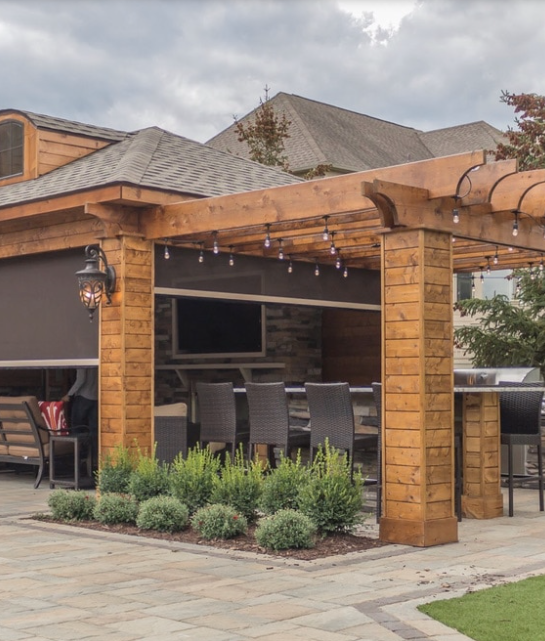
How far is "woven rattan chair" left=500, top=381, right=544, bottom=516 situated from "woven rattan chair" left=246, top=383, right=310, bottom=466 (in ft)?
5.62

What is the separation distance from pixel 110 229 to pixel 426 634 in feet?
18.1

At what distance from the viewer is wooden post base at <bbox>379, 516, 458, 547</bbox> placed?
6.89 meters

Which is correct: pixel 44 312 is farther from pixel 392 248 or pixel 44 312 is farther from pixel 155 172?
pixel 392 248

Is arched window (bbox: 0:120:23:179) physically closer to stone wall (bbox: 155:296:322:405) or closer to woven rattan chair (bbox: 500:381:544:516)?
stone wall (bbox: 155:296:322:405)

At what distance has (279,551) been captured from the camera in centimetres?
668

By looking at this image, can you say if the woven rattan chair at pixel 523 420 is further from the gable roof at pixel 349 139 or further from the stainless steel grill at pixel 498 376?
the gable roof at pixel 349 139

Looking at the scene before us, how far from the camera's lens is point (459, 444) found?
7938 millimetres

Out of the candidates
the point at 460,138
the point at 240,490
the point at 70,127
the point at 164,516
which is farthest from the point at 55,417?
the point at 460,138

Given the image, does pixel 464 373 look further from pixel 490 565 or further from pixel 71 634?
pixel 71 634

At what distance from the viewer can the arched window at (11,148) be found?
1186 centimetres

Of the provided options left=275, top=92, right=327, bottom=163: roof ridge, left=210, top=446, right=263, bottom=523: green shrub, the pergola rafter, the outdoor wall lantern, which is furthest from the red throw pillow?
left=275, top=92, right=327, bottom=163: roof ridge

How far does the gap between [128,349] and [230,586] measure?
380 centimetres

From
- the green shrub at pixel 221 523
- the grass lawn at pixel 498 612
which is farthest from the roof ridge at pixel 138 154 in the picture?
the grass lawn at pixel 498 612

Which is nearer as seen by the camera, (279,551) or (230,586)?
(230,586)
